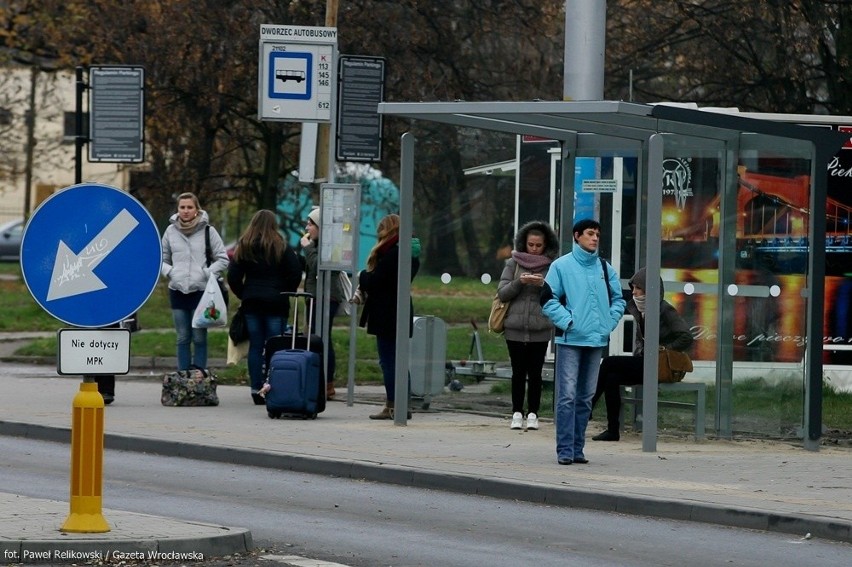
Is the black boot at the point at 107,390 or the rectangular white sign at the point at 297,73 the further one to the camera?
the black boot at the point at 107,390

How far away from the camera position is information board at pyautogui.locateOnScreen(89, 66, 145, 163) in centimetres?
1712

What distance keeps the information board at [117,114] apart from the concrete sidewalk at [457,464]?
239cm

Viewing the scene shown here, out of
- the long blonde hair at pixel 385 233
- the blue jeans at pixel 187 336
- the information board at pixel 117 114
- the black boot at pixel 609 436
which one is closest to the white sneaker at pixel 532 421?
the black boot at pixel 609 436

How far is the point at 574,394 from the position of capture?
12266mm

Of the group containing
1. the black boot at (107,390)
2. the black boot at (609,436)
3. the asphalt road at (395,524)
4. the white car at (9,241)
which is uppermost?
the white car at (9,241)

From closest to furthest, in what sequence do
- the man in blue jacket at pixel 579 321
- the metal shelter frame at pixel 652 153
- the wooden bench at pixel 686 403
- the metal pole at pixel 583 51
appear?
the man in blue jacket at pixel 579 321
the metal shelter frame at pixel 652 153
the wooden bench at pixel 686 403
the metal pole at pixel 583 51

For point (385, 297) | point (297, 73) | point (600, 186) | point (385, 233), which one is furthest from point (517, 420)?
point (297, 73)

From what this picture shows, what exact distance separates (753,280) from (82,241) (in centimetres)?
733

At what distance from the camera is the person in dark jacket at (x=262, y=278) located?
16031 mm

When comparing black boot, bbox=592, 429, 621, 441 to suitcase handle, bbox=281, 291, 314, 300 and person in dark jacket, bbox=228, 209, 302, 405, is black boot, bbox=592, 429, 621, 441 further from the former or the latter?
person in dark jacket, bbox=228, 209, 302, 405

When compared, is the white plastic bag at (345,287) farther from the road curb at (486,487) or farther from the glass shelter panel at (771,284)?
the glass shelter panel at (771,284)

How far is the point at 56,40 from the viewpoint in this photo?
88.9 ft

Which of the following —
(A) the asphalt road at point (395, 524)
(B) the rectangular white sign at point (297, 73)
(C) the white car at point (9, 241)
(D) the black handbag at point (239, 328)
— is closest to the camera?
(A) the asphalt road at point (395, 524)

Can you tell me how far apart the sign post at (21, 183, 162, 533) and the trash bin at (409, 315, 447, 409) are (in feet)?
24.1
